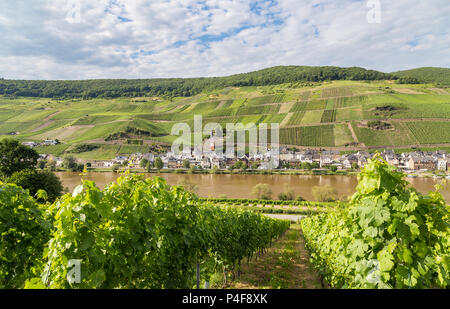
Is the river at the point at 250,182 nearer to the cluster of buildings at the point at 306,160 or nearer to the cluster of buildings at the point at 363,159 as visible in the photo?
the cluster of buildings at the point at 306,160

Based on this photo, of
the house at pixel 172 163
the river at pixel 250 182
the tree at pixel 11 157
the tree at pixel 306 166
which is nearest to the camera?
the tree at pixel 11 157

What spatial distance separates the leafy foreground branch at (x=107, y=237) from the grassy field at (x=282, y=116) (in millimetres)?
81701

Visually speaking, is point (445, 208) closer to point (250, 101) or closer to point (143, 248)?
point (143, 248)

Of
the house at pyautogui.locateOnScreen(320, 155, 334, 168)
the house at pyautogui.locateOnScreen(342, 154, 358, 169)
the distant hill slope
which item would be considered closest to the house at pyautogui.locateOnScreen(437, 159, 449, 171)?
the house at pyautogui.locateOnScreen(342, 154, 358, 169)

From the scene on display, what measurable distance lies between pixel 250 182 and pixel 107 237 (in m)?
55.1

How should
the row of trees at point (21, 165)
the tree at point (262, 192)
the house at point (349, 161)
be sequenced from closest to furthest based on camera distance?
the row of trees at point (21, 165)
the tree at point (262, 192)
the house at point (349, 161)

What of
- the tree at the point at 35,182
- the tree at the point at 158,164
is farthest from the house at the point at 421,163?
the tree at the point at 35,182

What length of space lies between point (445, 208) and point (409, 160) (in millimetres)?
77201

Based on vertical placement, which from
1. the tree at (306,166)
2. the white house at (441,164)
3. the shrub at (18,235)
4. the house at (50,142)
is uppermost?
the shrub at (18,235)

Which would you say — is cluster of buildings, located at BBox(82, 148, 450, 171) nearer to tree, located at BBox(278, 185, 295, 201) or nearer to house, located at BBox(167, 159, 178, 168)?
house, located at BBox(167, 159, 178, 168)

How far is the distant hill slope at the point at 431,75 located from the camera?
474ft

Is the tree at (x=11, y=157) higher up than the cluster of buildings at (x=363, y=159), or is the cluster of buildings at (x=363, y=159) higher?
the tree at (x=11, y=157)

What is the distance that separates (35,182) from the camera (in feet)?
83.5

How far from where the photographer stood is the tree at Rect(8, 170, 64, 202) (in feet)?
79.8
